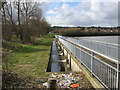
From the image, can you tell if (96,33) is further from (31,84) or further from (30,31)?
(31,84)

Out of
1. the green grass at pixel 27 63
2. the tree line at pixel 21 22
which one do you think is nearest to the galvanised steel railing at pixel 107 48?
the green grass at pixel 27 63

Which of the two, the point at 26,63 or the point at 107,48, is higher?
the point at 107,48

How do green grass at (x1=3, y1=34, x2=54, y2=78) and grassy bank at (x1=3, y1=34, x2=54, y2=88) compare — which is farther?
green grass at (x1=3, y1=34, x2=54, y2=78)

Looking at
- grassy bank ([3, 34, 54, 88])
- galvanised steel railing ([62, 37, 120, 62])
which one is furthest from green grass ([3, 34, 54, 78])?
galvanised steel railing ([62, 37, 120, 62])

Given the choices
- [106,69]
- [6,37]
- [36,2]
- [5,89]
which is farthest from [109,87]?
[36,2]

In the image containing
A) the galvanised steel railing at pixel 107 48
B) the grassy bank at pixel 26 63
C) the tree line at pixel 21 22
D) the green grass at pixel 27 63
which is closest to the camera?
the grassy bank at pixel 26 63

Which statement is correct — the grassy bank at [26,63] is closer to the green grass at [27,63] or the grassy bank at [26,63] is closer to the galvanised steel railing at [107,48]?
the green grass at [27,63]

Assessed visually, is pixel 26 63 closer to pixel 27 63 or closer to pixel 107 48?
pixel 27 63

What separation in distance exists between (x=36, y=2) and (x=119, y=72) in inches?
1466

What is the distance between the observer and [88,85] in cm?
523

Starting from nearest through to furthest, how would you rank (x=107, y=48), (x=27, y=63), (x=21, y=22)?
(x=107, y=48) < (x=27, y=63) < (x=21, y=22)

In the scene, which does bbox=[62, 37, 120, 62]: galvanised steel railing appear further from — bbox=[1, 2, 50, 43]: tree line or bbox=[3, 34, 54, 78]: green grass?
bbox=[1, 2, 50, 43]: tree line

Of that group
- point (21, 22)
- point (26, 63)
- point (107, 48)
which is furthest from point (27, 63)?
point (21, 22)

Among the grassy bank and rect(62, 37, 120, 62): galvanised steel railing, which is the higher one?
rect(62, 37, 120, 62): galvanised steel railing
